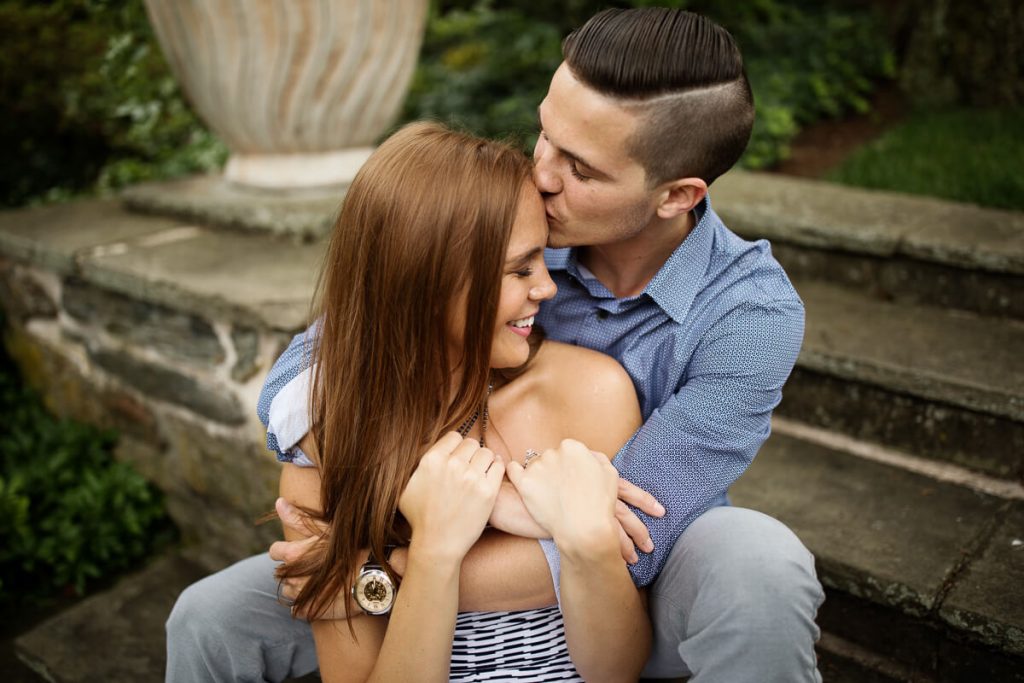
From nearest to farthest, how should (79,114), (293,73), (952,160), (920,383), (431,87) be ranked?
(920,383)
(293,73)
(952,160)
(79,114)
(431,87)

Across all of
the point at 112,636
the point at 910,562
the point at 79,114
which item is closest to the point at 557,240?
the point at 910,562

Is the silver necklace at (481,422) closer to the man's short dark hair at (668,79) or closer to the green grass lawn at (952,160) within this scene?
the man's short dark hair at (668,79)

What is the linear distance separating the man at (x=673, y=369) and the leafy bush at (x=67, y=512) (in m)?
1.21

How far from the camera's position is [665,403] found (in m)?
1.58

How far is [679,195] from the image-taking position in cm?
163

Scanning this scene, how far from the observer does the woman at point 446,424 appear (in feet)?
4.66

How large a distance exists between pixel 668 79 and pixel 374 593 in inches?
41.4

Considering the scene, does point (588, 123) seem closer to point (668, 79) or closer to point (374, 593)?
point (668, 79)

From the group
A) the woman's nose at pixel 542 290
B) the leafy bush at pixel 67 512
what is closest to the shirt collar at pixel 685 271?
the woman's nose at pixel 542 290

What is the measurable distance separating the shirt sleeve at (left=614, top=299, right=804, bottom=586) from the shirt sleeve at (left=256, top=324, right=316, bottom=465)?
23.6 inches

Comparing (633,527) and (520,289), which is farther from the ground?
(520,289)

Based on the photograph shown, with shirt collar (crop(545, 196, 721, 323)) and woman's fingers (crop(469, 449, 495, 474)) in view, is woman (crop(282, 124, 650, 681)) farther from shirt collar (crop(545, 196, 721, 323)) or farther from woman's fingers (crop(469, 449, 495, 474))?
shirt collar (crop(545, 196, 721, 323))

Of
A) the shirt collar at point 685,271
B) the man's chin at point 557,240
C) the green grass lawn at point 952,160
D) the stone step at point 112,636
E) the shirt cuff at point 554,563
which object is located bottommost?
the stone step at point 112,636

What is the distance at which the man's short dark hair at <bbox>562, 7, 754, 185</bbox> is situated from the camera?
1509mm
